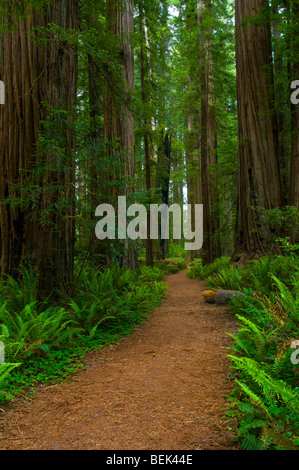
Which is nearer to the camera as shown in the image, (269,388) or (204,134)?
(269,388)

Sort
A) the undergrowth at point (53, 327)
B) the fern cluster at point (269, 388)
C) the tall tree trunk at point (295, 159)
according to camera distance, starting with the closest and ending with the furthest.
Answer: the fern cluster at point (269, 388) < the undergrowth at point (53, 327) < the tall tree trunk at point (295, 159)

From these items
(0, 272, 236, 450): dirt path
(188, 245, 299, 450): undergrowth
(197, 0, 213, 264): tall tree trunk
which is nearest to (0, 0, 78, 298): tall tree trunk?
(0, 272, 236, 450): dirt path

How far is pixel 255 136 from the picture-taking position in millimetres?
8969

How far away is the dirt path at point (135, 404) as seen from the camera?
88.4 inches

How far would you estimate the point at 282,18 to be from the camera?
24.7 ft

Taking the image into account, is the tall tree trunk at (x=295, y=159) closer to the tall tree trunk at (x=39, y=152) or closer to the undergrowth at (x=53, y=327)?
the undergrowth at (x=53, y=327)

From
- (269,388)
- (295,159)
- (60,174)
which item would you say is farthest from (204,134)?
(269,388)

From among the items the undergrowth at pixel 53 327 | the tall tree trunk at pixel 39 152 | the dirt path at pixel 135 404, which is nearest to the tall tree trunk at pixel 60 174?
the tall tree trunk at pixel 39 152

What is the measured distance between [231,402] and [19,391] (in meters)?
2.04

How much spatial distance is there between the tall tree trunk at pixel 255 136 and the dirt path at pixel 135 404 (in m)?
5.04

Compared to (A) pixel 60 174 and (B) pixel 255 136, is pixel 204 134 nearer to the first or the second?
(B) pixel 255 136

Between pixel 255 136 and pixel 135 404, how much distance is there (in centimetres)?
830

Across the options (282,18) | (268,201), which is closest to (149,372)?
(268,201)
